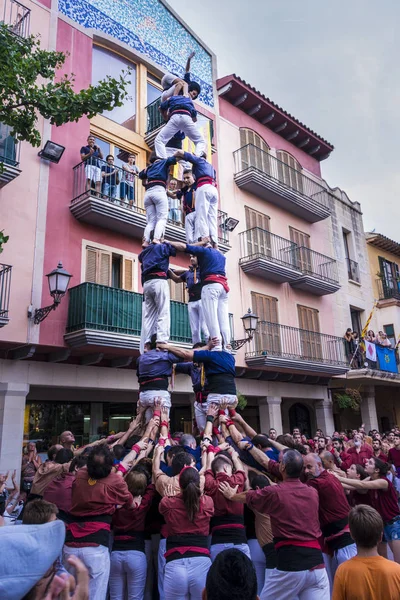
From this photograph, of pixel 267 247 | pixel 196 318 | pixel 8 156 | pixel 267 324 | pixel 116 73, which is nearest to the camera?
pixel 196 318

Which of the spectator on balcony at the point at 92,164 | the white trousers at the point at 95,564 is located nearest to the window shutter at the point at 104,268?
the spectator on balcony at the point at 92,164

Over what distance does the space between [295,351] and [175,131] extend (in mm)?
11842

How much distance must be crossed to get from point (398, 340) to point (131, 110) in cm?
1629

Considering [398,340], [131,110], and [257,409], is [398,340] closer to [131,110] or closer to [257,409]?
[257,409]

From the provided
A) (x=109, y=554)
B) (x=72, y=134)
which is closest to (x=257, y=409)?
(x=72, y=134)

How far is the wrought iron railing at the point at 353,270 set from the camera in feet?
78.1

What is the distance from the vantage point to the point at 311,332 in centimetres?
1956

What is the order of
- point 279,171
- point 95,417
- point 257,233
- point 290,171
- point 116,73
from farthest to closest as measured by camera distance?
1. point 290,171
2. point 279,171
3. point 257,233
4. point 116,73
5. point 95,417

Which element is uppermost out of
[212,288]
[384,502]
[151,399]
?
[212,288]

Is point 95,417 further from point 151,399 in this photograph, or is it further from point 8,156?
point 151,399

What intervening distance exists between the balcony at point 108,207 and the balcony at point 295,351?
5.19 meters

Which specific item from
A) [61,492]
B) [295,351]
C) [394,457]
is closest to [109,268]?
[295,351]

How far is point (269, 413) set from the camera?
58.0ft

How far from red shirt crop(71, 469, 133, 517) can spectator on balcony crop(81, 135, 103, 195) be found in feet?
32.3
